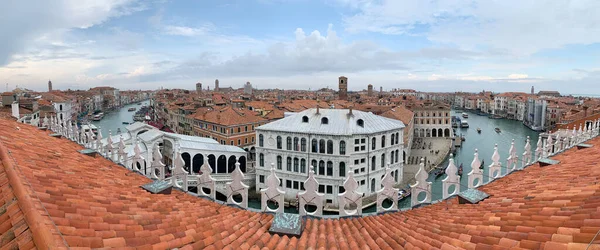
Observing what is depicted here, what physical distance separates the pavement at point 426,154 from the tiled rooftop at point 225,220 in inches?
908

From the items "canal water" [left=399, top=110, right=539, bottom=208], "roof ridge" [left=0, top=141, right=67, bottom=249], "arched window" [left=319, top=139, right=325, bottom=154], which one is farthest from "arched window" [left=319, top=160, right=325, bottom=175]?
"roof ridge" [left=0, top=141, right=67, bottom=249]

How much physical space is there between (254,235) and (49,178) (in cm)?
283

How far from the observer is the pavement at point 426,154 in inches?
1230

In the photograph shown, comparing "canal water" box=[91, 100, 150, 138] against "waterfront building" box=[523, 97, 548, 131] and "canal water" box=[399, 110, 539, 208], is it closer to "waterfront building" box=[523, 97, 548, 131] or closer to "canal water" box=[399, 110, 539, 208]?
"canal water" box=[399, 110, 539, 208]

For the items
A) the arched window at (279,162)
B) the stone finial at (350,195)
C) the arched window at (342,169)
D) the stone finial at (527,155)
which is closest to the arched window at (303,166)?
the arched window at (279,162)

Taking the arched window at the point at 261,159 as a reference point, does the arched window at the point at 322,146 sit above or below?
above

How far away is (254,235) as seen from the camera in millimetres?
4711

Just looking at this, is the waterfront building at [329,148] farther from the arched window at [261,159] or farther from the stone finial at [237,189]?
the stone finial at [237,189]

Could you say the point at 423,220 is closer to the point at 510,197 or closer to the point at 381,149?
the point at 510,197

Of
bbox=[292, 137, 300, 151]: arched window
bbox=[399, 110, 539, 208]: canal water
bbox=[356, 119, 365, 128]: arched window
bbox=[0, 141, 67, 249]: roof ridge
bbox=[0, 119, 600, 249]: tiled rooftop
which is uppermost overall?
bbox=[0, 141, 67, 249]: roof ridge

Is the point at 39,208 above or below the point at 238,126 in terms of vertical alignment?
above

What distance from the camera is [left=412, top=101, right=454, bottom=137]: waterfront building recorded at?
176 ft

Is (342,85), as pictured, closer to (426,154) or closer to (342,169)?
(426,154)

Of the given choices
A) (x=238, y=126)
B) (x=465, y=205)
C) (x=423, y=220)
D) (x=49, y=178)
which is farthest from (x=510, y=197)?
(x=238, y=126)
